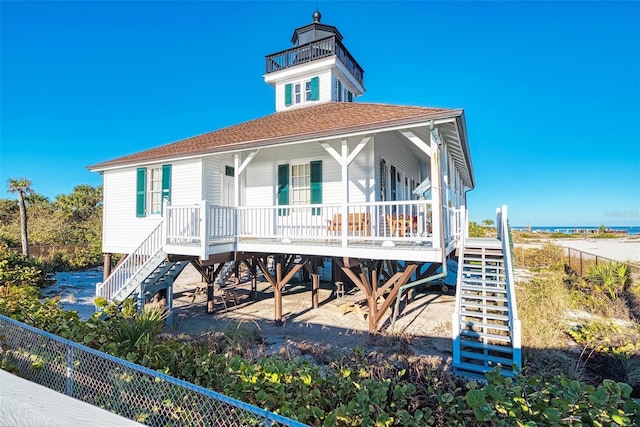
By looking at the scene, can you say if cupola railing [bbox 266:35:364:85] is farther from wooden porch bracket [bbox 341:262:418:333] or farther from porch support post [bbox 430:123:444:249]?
wooden porch bracket [bbox 341:262:418:333]

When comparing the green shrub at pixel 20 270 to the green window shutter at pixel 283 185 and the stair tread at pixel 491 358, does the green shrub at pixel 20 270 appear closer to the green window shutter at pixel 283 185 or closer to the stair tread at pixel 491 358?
the green window shutter at pixel 283 185

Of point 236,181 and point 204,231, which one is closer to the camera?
point 204,231

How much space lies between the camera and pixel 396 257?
6.91 m

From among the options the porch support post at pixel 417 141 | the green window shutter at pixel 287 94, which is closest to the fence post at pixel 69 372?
the porch support post at pixel 417 141

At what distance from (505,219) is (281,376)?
760 centimetres

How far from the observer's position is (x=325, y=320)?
955 centimetres

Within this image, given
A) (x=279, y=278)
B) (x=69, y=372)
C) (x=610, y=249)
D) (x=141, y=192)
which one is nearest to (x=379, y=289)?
(x=279, y=278)

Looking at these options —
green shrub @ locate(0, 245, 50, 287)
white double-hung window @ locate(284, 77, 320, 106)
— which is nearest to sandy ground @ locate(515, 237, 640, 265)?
white double-hung window @ locate(284, 77, 320, 106)

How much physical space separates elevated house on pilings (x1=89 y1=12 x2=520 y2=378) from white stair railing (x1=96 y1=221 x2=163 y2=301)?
0.03 m

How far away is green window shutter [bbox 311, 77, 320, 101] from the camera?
46.0 ft

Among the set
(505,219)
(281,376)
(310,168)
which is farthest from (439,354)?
(310,168)

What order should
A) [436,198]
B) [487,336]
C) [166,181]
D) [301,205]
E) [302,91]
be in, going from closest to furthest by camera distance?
[487,336], [436,198], [301,205], [166,181], [302,91]

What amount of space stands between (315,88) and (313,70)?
0.72 m

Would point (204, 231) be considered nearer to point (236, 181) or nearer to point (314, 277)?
point (236, 181)
